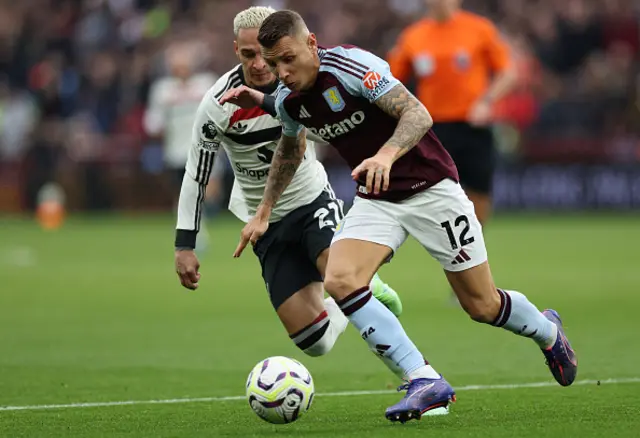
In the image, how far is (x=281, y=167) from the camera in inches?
273

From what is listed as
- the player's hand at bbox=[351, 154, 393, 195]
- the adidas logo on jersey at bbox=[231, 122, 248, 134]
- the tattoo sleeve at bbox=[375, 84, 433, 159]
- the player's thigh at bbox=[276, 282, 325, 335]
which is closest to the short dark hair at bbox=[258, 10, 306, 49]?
the tattoo sleeve at bbox=[375, 84, 433, 159]

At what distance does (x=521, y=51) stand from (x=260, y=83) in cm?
1672

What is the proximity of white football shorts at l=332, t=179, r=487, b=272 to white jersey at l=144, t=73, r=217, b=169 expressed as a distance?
35.0ft

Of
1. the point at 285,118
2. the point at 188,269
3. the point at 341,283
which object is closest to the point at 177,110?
the point at 188,269

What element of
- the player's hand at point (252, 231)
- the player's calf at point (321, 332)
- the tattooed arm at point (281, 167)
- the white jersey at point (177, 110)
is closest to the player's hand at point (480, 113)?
the player's calf at point (321, 332)

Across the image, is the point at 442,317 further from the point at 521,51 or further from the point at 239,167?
the point at 521,51

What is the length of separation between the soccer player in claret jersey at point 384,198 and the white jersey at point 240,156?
72cm

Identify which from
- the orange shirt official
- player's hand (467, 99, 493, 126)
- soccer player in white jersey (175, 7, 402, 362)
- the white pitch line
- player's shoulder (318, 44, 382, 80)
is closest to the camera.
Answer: player's shoulder (318, 44, 382, 80)

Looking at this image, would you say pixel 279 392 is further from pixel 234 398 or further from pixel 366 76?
pixel 366 76

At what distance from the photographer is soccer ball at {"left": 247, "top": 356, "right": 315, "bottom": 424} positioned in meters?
6.10

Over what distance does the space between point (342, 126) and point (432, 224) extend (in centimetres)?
65

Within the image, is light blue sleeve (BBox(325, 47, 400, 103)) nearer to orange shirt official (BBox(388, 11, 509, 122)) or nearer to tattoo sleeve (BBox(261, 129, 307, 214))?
tattoo sleeve (BBox(261, 129, 307, 214))

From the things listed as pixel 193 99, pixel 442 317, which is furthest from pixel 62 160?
pixel 442 317

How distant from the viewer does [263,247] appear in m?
7.79
